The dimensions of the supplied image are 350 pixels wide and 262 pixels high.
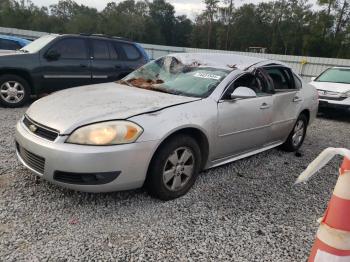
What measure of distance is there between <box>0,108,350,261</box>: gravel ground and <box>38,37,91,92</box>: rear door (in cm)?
340

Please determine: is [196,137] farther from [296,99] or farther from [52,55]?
[52,55]

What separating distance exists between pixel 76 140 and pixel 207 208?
144 cm

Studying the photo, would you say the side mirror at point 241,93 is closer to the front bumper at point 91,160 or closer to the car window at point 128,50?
the front bumper at point 91,160

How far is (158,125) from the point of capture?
124 inches

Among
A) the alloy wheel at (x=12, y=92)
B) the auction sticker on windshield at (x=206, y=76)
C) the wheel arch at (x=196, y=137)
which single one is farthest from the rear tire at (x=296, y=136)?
the alloy wheel at (x=12, y=92)

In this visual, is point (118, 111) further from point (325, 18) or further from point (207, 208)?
point (325, 18)

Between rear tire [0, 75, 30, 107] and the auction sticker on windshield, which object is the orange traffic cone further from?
rear tire [0, 75, 30, 107]

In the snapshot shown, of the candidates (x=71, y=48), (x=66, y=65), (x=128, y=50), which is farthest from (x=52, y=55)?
(x=128, y=50)

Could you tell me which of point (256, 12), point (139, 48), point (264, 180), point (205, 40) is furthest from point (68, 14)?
point (264, 180)

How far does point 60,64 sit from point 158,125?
513 centimetres

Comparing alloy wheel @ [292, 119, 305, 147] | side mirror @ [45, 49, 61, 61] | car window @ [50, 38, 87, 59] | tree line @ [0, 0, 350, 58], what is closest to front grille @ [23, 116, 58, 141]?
alloy wheel @ [292, 119, 305, 147]

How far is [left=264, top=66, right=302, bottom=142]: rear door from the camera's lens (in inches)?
190

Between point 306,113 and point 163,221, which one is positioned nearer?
point 163,221

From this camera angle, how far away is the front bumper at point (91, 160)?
2.88 m
